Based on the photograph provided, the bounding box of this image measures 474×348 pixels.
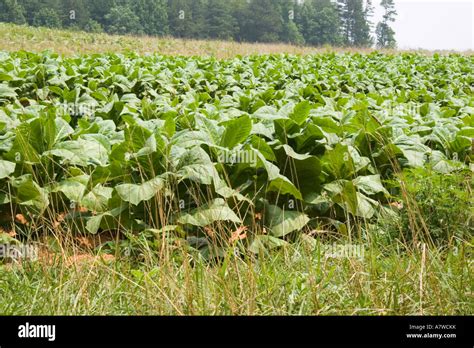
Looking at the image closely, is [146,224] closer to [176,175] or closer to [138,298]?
[176,175]

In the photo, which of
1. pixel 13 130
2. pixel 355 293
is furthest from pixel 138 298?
pixel 13 130

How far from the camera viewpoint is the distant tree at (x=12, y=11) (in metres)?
44.6

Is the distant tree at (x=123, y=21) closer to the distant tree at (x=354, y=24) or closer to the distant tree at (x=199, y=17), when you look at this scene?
the distant tree at (x=199, y=17)

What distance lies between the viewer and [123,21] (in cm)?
3759

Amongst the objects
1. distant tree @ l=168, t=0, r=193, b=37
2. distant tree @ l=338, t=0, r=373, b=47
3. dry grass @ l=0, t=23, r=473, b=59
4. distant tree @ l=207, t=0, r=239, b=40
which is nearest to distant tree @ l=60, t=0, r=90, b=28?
distant tree @ l=168, t=0, r=193, b=37

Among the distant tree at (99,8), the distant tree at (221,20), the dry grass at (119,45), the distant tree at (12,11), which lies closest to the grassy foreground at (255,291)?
the dry grass at (119,45)

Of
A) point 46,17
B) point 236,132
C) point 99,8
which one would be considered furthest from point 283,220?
point 46,17

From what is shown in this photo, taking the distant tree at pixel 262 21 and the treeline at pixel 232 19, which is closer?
the treeline at pixel 232 19

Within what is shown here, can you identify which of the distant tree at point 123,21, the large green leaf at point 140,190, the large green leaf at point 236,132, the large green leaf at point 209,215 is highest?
the distant tree at point 123,21

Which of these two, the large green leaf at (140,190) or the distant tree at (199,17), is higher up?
the distant tree at (199,17)

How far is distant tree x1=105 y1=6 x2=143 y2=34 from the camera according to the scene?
3612cm

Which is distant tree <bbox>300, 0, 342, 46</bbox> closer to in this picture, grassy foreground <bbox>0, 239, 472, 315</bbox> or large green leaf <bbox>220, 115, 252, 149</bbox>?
large green leaf <bbox>220, 115, 252, 149</bbox>

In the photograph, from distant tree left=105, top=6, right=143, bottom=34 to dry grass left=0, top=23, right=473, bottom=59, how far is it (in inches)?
222

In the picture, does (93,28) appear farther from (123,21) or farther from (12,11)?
(12,11)
